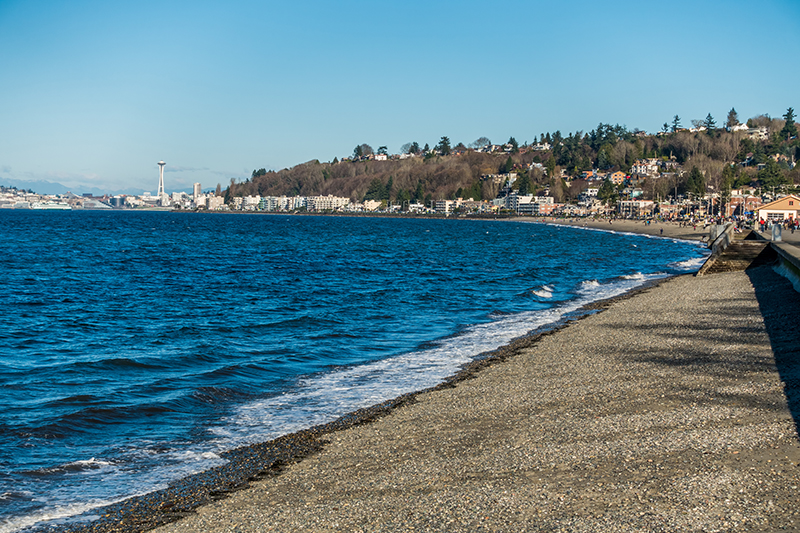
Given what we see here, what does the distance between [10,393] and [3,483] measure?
456 centimetres

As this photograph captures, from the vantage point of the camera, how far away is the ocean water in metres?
8.64

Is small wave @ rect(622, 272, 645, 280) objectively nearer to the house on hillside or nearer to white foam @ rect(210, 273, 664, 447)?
white foam @ rect(210, 273, 664, 447)

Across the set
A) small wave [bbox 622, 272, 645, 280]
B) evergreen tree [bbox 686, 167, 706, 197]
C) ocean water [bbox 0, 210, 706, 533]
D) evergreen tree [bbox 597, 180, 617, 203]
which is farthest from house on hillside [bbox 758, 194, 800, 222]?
evergreen tree [bbox 597, 180, 617, 203]

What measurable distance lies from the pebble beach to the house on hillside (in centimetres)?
7900

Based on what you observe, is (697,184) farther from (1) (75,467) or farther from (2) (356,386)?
(1) (75,467)

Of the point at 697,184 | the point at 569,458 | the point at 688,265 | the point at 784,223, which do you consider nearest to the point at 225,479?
the point at 569,458

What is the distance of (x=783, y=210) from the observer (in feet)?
268

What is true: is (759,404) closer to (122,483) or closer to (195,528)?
(195,528)

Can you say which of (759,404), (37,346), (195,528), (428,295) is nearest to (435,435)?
(195,528)

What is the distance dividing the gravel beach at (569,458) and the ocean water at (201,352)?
63.9 inches

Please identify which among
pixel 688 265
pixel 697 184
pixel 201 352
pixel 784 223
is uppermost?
pixel 697 184

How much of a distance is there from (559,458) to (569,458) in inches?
4.4

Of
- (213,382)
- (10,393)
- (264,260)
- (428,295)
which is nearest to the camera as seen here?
(10,393)

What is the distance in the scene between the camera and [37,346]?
16234mm
